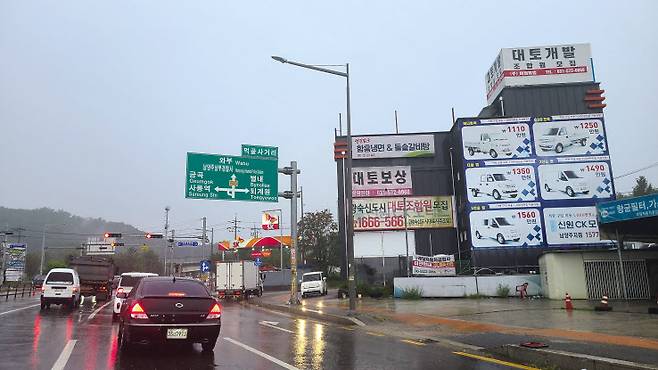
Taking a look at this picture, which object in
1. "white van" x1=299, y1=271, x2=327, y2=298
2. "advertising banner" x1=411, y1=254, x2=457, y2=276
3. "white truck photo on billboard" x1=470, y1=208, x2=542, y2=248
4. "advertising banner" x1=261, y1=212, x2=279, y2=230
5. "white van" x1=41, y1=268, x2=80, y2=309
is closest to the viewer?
"white van" x1=41, y1=268, x2=80, y2=309

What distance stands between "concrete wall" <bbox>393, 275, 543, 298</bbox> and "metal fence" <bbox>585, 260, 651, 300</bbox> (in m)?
3.53

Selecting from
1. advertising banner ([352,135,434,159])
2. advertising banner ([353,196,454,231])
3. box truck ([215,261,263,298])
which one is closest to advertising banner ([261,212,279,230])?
box truck ([215,261,263,298])

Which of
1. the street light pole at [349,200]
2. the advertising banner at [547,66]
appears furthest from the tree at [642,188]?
the street light pole at [349,200]

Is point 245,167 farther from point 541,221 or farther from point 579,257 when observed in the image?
point 541,221

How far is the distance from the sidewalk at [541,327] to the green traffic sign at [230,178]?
10087mm

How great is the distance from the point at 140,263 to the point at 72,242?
1635cm

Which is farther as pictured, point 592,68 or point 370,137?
point 370,137

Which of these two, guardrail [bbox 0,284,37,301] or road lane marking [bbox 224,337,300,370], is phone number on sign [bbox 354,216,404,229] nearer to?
guardrail [bbox 0,284,37,301]

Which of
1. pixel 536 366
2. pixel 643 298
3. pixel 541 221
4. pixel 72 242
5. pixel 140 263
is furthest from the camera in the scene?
pixel 140 263

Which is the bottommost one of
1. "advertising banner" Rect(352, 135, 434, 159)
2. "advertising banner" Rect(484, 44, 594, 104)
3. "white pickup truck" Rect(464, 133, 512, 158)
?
"white pickup truck" Rect(464, 133, 512, 158)

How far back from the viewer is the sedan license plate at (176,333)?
955 centimetres

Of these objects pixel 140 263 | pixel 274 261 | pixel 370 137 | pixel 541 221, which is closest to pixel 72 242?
pixel 140 263

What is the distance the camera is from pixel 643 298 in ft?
78.1

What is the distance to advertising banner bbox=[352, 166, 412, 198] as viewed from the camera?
38.7m
